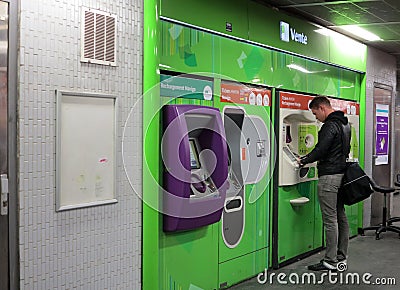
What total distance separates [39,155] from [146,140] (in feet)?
2.65

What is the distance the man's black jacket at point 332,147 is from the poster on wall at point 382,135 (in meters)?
2.80

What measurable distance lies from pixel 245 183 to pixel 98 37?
6.82 feet

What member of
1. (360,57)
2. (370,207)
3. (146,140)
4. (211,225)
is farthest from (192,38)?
(370,207)

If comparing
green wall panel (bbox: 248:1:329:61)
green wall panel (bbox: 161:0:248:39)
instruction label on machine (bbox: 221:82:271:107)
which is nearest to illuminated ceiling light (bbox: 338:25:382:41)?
green wall panel (bbox: 248:1:329:61)

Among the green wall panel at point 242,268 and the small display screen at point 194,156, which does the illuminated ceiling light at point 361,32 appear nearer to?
the green wall panel at point 242,268

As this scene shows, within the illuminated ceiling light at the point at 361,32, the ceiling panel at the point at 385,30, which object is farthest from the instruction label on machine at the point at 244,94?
the ceiling panel at the point at 385,30

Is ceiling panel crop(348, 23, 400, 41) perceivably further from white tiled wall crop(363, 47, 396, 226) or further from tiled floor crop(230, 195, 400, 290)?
tiled floor crop(230, 195, 400, 290)

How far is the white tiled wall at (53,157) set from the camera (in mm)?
2723

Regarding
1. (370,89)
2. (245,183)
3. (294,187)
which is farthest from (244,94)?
(370,89)

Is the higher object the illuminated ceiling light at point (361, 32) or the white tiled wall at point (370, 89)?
the illuminated ceiling light at point (361, 32)

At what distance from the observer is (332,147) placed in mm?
5047

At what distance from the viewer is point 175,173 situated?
3.65 metres

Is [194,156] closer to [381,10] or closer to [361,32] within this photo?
[381,10]

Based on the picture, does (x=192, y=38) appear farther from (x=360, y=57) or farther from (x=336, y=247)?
(x=360, y=57)
